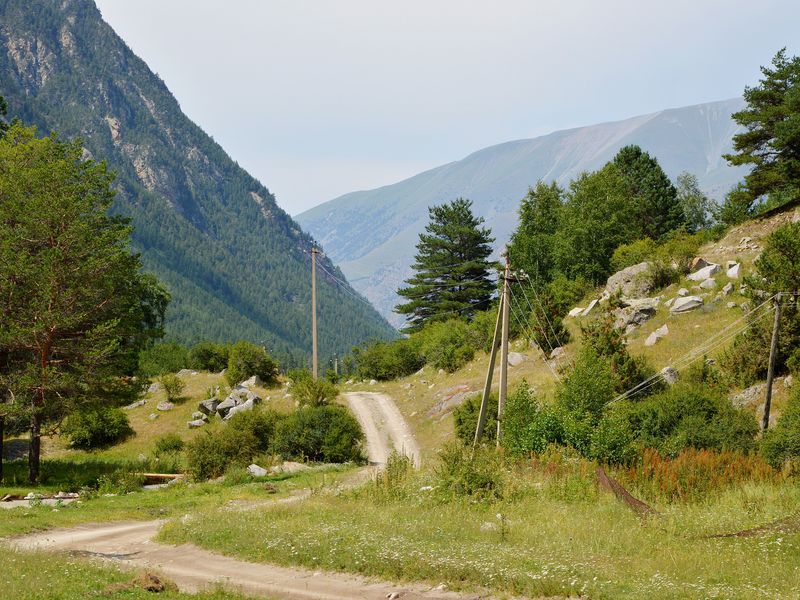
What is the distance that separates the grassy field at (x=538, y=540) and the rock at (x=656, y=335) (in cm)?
Result: 2048

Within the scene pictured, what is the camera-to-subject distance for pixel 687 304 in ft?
133

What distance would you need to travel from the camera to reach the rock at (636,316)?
137 ft

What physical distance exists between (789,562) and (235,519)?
12.1 meters

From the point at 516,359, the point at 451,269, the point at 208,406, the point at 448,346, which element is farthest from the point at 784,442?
the point at 451,269

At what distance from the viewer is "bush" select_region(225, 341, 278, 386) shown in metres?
47.0

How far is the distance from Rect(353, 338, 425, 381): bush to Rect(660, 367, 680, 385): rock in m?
26.5

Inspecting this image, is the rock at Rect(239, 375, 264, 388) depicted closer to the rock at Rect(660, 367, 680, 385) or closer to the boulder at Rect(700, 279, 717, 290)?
the rock at Rect(660, 367, 680, 385)

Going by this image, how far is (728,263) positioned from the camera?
4403cm

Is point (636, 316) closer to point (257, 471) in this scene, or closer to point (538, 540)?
point (257, 471)

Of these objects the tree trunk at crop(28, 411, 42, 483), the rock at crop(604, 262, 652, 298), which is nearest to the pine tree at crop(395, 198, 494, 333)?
the rock at crop(604, 262, 652, 298)

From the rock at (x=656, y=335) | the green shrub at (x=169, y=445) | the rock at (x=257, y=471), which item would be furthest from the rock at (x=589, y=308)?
the rock at (x=257, y=471)

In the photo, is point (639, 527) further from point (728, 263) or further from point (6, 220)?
point (728, 263)

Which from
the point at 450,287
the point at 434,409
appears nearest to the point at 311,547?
the point at 434,409

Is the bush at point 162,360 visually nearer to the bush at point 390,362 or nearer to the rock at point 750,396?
the bush at point 390,362
